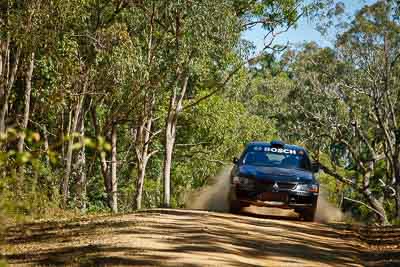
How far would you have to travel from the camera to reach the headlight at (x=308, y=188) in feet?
49.6

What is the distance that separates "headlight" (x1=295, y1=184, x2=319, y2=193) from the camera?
15.1m

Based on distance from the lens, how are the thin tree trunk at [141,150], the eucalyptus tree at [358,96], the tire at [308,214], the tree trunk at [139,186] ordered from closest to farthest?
the tire at [308,214] < the tree trunk at [139,186] < the thin tree trunk at [141,150] < the eucalyptus tree at [358,96]

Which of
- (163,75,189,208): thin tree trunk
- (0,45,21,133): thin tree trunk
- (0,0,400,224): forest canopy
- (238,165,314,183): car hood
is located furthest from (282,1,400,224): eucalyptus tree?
(238,165,314,183): car hood

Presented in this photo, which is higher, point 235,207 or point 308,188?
point 308,188

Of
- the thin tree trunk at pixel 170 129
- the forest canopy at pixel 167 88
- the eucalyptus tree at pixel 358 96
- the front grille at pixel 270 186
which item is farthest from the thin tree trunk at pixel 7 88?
the eucalyptus tree at pixel 358 96

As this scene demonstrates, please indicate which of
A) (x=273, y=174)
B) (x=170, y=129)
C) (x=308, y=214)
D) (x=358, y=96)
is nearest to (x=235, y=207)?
(x=273, y=174)

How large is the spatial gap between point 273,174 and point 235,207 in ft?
3.34

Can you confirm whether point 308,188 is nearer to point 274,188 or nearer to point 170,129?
point 274,188

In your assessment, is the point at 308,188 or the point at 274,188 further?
the point at 308,188

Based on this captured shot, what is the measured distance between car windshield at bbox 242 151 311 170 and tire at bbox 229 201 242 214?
1162 mm

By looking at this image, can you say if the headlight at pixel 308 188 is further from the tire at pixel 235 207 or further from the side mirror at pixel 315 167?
the tire at pixel 235 207

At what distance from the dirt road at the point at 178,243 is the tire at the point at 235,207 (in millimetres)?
1535

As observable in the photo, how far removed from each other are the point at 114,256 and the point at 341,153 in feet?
159

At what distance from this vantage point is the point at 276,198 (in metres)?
15.0
